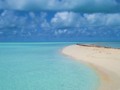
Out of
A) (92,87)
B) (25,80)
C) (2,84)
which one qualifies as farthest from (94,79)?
(2,84)

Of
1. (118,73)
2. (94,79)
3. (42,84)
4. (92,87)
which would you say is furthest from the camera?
(118,73)

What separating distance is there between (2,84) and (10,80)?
1089mm

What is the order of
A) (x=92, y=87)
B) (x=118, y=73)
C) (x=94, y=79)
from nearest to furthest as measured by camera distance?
(x=92, y=87)
(x=94, y=79)
(x=118, y=73)

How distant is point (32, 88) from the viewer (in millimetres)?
10523

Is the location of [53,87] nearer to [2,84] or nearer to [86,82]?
[86,82]

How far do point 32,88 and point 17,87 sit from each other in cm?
70

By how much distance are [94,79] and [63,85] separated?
203cm

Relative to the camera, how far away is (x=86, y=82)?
37.6 ft

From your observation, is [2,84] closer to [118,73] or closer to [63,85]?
[63,85]

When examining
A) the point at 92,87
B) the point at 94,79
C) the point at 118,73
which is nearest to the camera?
the point at 92,87

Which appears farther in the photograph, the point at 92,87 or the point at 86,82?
the point at 86,82

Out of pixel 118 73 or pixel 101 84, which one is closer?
pixel 101 84

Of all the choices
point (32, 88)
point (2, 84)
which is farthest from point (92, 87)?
point (2, 84)

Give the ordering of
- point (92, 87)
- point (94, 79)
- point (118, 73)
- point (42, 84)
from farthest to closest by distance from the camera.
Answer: point (118, 73) → point (94, 79) → point (42, 84) → point (92, 87)
